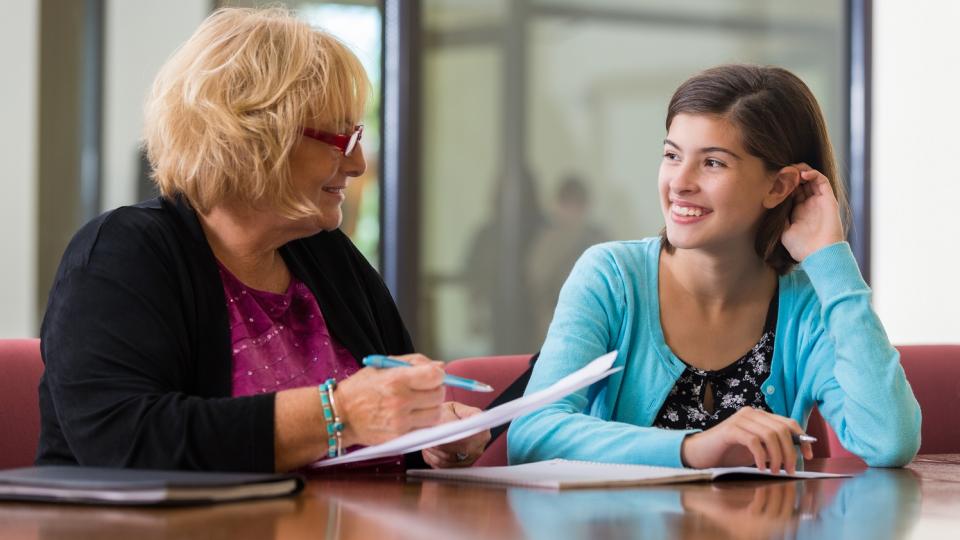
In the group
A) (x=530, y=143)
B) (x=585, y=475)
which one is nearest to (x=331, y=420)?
(x=585, y=475)

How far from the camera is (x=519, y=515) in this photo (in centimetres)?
113

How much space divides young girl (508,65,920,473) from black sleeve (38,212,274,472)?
60 cm

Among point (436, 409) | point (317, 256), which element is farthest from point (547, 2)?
point (436, 409)

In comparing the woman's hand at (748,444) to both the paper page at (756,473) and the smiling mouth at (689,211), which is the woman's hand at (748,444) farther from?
the smiling mouth at (689,211)

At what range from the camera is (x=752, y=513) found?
46.6 inches

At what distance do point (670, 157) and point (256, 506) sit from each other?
118cm

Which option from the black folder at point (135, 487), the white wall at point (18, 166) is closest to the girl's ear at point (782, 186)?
the black folder at point (135, 487)

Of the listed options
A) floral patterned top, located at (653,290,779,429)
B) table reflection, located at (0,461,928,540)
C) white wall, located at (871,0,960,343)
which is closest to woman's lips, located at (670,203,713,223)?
floral patterned top, located at (653,290,779,429)

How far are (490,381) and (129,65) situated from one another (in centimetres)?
233

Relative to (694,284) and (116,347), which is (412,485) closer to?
(116,347)

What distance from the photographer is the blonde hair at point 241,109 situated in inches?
66.1

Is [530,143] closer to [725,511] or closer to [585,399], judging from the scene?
[585,399]

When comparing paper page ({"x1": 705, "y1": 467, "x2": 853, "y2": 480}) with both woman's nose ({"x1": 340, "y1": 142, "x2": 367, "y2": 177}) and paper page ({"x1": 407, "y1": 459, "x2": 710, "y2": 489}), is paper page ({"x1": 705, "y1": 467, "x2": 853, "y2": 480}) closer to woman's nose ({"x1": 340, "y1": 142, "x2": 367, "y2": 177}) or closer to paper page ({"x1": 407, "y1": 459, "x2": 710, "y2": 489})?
paper page ({"x1": 407, "y1": 459, "x2": 710, "y2": 489})

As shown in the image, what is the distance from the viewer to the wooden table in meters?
1.03
